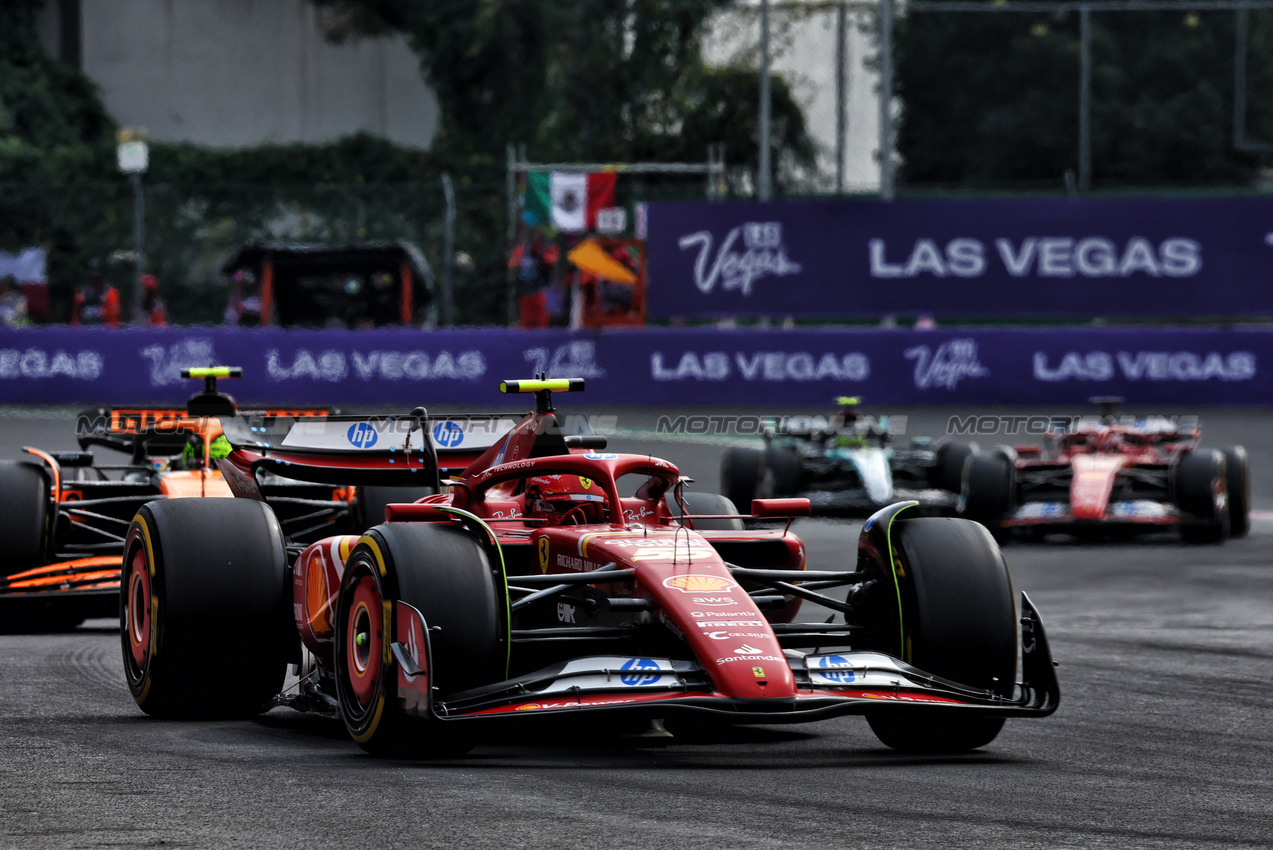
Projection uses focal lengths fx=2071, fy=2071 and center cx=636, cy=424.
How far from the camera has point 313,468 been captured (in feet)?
33.0

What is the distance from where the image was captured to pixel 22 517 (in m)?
12.0

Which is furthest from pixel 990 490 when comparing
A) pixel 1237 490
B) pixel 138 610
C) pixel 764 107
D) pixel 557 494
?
pixel 138 610

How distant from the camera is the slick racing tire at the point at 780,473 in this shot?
1993 cm

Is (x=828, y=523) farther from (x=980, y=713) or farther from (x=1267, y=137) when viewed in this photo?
(x=1267, y=137)

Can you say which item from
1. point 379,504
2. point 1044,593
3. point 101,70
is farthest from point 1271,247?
point 101,70

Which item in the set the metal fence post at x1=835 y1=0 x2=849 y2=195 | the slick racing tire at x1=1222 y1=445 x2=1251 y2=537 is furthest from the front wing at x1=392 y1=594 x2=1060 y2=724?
the metal fence post at x1=835 y1=0 x2=849 y2=195

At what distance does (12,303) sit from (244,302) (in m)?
3.37

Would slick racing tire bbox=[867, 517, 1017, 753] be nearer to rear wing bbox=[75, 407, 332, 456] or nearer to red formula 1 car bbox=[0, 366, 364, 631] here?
red formula 1 car bbox=[0, 366, 364, 631]

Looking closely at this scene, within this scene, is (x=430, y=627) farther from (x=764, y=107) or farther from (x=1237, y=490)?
(x=764, y=107)

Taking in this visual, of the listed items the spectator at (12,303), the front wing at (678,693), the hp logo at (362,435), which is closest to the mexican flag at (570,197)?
the spectator at (12,303)

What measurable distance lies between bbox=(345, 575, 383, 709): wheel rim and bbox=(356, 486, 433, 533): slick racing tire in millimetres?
4708

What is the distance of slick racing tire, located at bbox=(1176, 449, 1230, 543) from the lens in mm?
18453

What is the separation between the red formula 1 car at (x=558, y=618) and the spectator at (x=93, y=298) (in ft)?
69.0

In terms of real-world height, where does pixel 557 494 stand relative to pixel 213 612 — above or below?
above
